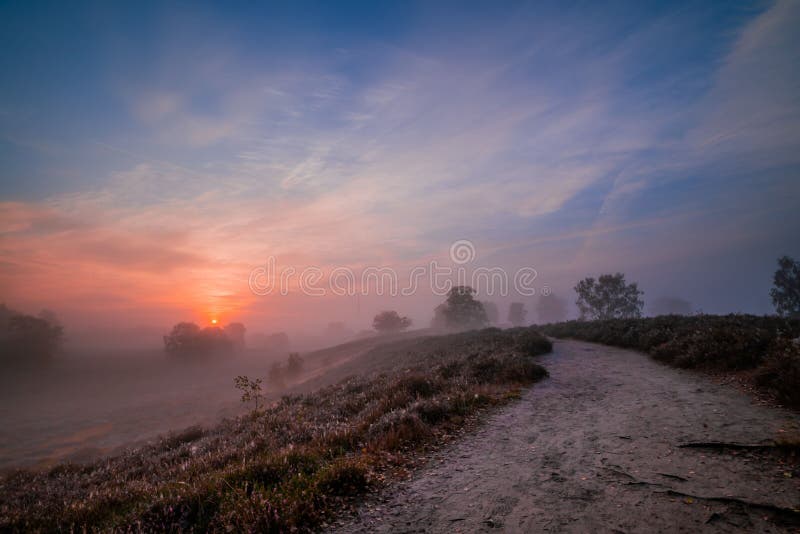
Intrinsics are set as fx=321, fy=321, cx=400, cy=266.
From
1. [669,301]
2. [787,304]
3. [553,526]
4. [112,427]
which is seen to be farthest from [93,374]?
[669,301]

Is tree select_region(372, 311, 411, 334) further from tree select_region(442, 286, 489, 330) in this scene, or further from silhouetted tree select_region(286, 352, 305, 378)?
silhouetted tree select_region(286, 352, 305, 378)

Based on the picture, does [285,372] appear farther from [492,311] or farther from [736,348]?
[492,311]

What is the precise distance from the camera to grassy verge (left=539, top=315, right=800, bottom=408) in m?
→ 8.62

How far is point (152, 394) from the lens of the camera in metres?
63.8

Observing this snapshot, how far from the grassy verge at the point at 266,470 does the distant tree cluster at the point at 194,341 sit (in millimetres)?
82490

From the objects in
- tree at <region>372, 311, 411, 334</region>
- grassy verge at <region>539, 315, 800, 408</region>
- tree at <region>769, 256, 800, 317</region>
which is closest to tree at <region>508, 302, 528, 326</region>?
tree at <region>372, 311, 411, 334</region>

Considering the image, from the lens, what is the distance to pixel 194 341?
275ft

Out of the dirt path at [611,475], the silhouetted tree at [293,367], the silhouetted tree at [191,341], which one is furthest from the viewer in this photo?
the silhouetted tree at [191,341]

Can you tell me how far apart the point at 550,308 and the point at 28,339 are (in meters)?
166

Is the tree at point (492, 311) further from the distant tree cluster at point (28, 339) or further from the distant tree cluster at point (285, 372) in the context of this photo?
the distant tree cluster at point (28, 339)

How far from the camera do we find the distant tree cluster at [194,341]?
81938 mm

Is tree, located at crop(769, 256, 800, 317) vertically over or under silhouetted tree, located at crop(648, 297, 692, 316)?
over

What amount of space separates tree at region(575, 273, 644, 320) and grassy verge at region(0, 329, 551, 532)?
7013 cm

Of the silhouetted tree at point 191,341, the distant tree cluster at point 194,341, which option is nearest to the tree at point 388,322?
the distant tree cluster at point 194,341
